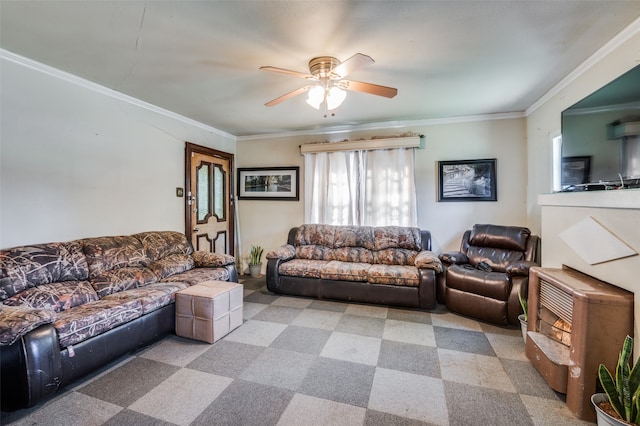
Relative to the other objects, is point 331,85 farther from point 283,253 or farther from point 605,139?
point 283,253

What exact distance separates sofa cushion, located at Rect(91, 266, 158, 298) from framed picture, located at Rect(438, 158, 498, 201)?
3.95 metres

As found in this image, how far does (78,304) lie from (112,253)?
2.18ft

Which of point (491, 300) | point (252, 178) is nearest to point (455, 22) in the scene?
point (491, 300)

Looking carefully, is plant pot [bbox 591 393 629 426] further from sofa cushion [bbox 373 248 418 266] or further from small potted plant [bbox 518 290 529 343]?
sofa cushion [bbox 373 248 418 266]

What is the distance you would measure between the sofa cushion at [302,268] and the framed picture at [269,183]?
1.35 metres

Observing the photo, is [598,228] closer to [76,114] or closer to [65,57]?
[65,57]

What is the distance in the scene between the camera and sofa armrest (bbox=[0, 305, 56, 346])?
1692 millimetres

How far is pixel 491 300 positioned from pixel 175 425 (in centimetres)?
300

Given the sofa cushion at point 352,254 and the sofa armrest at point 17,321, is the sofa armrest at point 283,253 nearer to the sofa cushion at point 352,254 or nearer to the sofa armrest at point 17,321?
the sofa cushion at point 352,254

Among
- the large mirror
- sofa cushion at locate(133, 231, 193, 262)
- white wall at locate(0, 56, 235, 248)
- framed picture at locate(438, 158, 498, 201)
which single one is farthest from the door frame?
the large mirror

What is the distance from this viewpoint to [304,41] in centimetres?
215

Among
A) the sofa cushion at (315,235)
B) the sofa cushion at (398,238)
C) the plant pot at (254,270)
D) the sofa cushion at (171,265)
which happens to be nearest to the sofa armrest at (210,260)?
the sofa cushion at (171,265)

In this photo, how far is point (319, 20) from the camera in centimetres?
190

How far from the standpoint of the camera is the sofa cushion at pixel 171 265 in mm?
3215
